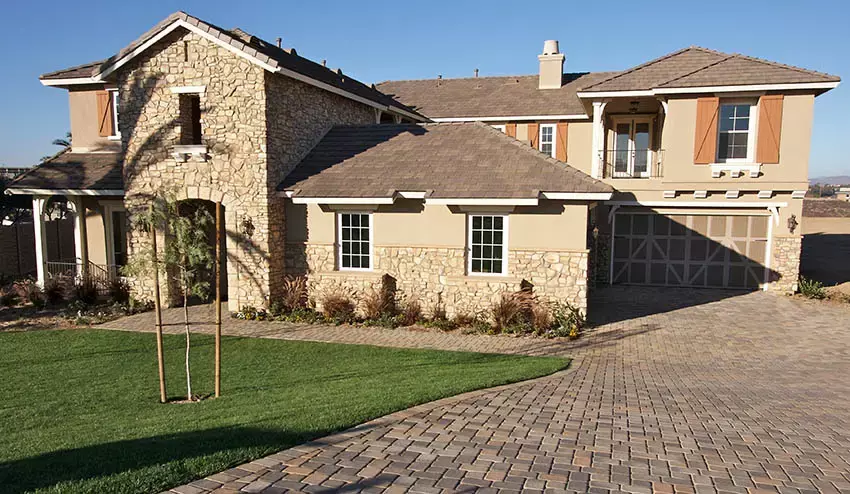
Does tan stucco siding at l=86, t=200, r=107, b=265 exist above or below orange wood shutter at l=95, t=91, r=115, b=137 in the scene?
below

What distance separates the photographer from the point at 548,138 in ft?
76.0

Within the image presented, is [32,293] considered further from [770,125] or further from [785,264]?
[785,264]

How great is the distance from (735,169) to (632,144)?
4.76 m

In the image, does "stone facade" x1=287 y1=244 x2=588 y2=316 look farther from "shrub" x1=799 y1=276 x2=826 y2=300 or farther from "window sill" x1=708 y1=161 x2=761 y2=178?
"shrub" x1=799 y1=276 x2=826 y2=300

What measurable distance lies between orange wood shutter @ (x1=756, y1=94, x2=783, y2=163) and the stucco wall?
25.8 ft

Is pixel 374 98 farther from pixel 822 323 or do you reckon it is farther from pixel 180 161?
pixel 822 323

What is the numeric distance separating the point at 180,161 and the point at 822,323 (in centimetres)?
1783

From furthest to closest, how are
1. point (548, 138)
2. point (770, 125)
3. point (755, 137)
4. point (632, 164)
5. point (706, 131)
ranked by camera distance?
point (548, 138) → point (632, 164) → point (706, 131) → point (755, 137) → point (770, 125)

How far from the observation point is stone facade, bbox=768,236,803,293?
17062mm

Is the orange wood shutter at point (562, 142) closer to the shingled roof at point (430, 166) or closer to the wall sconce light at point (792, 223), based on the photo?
the shingled roof at point (430, 166)

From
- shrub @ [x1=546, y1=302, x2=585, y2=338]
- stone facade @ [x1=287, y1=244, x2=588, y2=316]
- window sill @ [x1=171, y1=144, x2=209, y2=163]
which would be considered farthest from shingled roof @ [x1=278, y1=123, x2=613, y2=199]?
shrub @ [x1=546, y1=302, x2=585, y2=338]

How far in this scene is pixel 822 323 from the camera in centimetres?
1377

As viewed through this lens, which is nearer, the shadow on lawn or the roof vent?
the shadow on lawn

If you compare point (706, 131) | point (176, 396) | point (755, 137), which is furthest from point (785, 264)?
point (176, 396)
